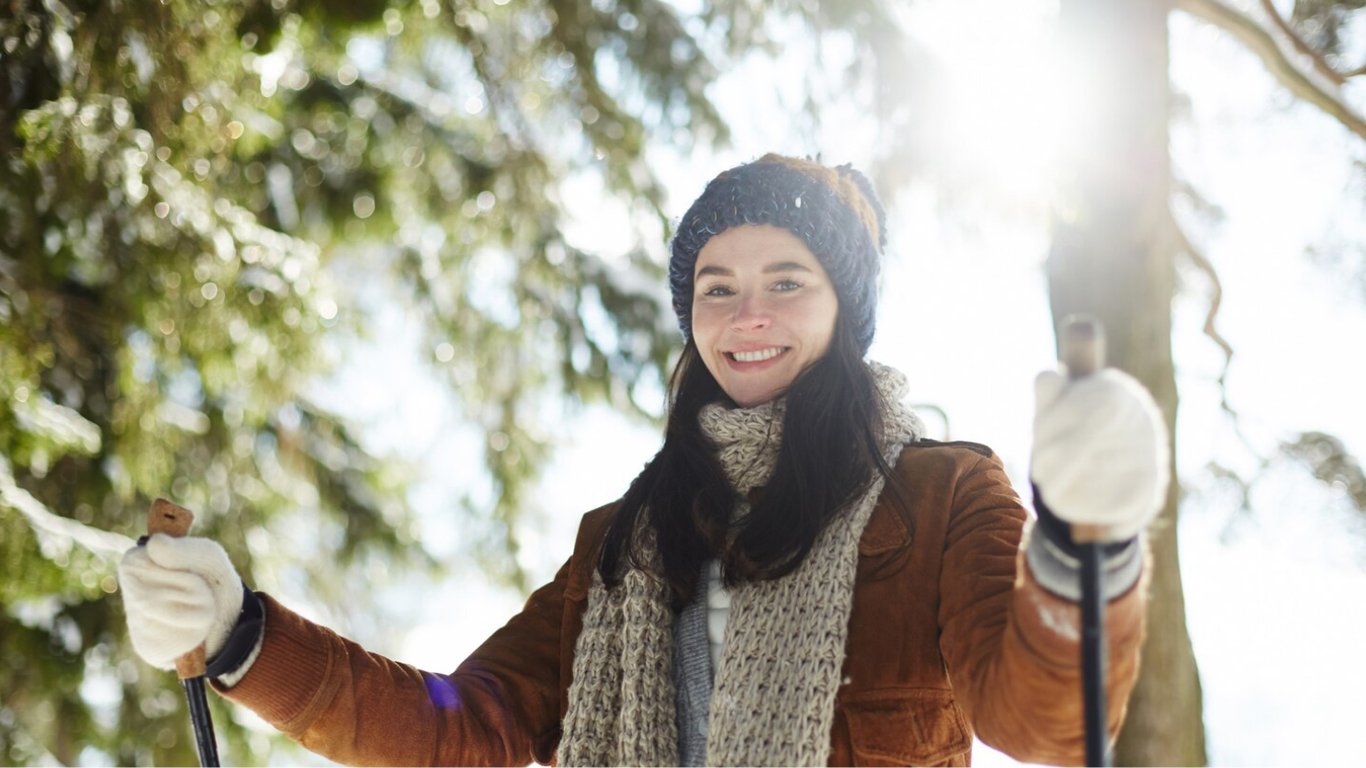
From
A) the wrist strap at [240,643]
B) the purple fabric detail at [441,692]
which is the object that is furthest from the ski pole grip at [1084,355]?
the wrist strap at [240,643]

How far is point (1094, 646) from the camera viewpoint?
3.98 feet

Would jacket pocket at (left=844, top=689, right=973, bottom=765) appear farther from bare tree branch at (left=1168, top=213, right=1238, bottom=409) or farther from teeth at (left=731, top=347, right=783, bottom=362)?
bare tree branch at (left=1168, top=213, right=1238, bottom=409)

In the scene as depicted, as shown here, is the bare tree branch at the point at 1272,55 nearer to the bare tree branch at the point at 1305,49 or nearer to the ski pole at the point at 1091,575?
the bare tree branch at the point at 1305,49

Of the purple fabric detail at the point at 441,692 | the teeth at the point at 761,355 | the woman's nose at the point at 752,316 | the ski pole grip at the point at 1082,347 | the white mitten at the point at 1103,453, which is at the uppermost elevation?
the woman's nose at the point at 752,316

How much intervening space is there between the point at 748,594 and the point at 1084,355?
757 mm

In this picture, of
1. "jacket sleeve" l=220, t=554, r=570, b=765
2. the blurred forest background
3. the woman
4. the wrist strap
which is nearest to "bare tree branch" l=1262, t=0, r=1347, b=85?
the blurred forest background

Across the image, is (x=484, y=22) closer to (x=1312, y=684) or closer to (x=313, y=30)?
(x=313, y=30)

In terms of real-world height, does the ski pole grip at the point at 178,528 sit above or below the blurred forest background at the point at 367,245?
below

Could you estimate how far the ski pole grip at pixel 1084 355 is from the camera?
1202 mm

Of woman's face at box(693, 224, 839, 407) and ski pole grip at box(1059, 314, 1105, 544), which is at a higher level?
woman's face at box(693, 224, 839, 407)

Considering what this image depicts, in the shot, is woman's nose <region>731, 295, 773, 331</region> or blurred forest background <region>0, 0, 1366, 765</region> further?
blurred forest background <region>0, 0, 1366, 765</region>

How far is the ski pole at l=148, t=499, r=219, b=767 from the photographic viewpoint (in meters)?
1.68

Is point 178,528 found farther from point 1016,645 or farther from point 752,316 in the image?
point 1016,645

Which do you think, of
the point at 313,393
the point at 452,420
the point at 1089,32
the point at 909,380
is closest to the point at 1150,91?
the point at 1089,32
